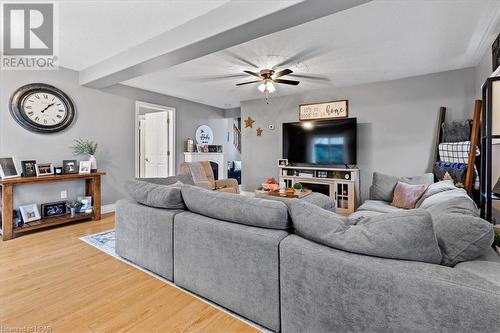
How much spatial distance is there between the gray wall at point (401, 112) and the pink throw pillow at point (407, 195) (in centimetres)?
121

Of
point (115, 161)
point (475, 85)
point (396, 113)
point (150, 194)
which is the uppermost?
point (475, 85)

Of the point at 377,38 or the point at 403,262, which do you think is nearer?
the point at 403,262

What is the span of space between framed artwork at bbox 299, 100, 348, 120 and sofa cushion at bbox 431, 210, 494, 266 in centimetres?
386

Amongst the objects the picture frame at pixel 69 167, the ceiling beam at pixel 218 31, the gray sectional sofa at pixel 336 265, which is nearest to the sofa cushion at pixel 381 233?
the gray sectional sofa at pixel 336 265

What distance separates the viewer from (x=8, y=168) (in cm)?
319

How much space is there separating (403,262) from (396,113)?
3.88 m

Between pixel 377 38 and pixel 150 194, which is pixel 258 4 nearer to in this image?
pixel 377 38

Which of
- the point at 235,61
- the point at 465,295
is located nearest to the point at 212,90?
the point at 235,61

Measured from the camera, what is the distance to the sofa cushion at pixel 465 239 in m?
1.07

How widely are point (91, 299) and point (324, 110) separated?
4544mm

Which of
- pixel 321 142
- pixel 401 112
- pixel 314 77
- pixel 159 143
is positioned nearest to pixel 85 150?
pixel 159 143

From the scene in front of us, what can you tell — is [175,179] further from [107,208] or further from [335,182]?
[335,182]

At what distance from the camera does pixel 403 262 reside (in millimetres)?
1090

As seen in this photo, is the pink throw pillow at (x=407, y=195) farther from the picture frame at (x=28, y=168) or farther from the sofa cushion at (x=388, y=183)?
the picture frame at (x=28, y=168)
